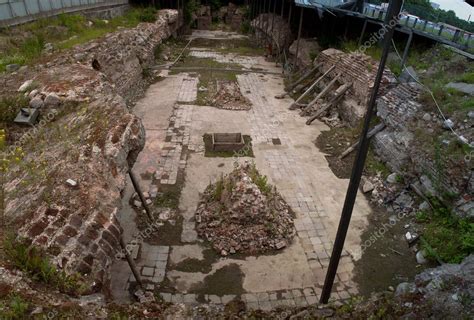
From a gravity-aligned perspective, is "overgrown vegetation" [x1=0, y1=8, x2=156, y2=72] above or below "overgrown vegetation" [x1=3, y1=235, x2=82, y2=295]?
above

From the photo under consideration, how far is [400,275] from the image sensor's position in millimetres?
6797

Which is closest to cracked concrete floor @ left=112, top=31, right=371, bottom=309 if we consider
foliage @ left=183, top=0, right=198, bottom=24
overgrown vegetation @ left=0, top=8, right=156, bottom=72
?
overgrown vegetation @ left=0, top=8, right=156, bottom=72

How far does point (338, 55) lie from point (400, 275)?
10356 mm

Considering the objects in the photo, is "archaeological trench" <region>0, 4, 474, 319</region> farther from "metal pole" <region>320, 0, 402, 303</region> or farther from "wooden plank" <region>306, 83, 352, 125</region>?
"metal pole" <region>320, 0, 402, 303</region>

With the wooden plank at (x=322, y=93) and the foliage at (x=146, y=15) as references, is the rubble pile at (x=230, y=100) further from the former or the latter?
the foliage at (x=146, y=15)

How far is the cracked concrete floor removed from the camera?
6.38m

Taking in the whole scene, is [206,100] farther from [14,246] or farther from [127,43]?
[14,246]

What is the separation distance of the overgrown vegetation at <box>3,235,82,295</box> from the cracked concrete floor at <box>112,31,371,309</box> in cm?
253

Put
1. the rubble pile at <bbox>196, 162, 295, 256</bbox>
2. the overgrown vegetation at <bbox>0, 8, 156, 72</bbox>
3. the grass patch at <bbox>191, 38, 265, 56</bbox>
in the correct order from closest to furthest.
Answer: the rubble pile at <bbox>196, 162, 295, 256</bbox> < the overgrown vegetation at <bbox>0, 8, 156, 72</bbox> < the grass patch at <bbox>191, 38, 265, 56</bbox>

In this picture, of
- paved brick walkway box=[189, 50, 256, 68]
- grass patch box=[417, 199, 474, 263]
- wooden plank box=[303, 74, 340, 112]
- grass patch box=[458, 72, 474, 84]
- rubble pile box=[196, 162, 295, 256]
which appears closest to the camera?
grass patch box=[417, 199, 474, 263]

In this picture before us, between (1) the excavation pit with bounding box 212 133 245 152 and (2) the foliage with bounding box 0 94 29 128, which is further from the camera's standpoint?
(1) the excavation pit with bounding box 212 133 245 152

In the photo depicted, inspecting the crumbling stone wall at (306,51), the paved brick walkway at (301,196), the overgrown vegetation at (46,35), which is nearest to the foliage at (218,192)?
the paved brick walkway at (301,196)

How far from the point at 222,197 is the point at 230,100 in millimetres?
7168

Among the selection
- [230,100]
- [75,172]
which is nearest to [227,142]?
[230,100]
